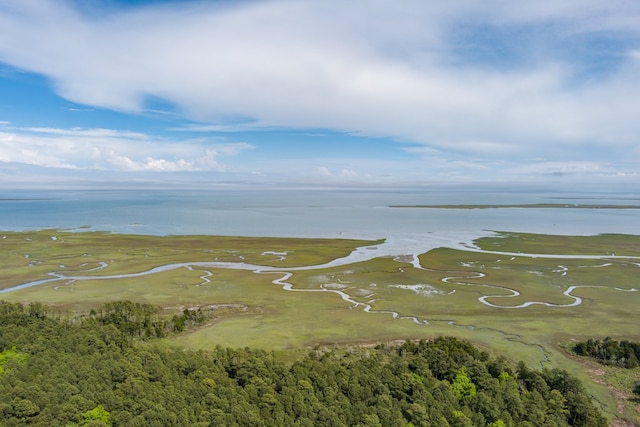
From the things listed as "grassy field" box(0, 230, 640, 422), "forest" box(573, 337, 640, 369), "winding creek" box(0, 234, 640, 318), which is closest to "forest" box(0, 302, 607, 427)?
"grassy field" box(0, 230, 640, 422)

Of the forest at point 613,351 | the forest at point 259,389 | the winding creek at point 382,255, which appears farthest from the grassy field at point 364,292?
the forest at point 259,389

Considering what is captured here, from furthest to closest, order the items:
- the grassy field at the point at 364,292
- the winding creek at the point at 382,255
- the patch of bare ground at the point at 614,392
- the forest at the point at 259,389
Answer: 1. the winding creek at the point at 382,255
2. the grassy field at the point at 364,292
3. the patch of bare ground at the point at 614,392
4. the forest at the point at 259,389

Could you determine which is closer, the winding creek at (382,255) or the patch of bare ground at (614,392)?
the patch of bare ground at (614,392)

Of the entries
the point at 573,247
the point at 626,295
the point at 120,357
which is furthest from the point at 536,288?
the point at 120,357

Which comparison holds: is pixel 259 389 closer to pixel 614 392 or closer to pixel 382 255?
pixel 614 392

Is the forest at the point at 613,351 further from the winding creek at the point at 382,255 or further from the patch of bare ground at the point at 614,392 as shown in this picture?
the winding creek at the point at 382,255

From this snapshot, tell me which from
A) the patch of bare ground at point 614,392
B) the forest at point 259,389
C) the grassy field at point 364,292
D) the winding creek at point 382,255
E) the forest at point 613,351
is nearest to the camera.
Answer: the forest at point 259,389
